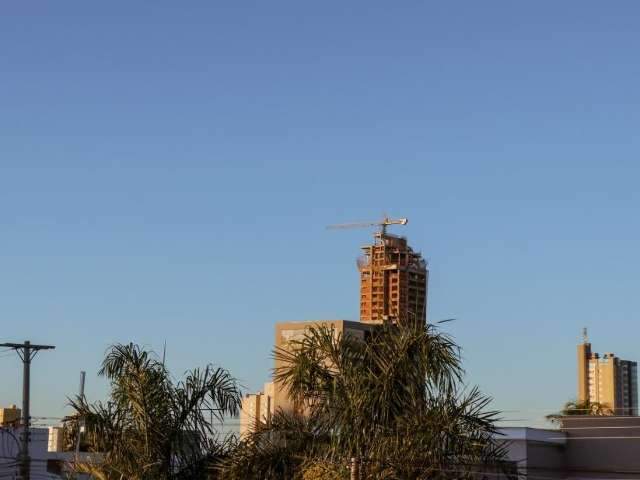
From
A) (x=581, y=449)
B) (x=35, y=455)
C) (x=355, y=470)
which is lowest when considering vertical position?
(x=35, y=455)

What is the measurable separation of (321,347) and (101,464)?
678 cm

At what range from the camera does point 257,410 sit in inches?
3041

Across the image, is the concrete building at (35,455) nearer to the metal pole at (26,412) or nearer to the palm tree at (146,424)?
the metal pole at (26,412)

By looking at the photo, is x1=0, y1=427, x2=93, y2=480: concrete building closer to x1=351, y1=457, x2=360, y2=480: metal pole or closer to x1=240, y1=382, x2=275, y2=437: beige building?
x1=240, y1=382, x2=275, y2=437: beige building

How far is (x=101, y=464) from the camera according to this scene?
34.1 metres

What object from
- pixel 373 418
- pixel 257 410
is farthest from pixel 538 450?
pixel 257 410

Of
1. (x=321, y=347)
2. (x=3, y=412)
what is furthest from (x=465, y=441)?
(x=3, y=412)

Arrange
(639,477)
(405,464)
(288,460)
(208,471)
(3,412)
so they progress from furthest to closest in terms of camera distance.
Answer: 1. (3,412)
2. (639,477)
3. (208,471)
4. (288,460)
5. (405,464)

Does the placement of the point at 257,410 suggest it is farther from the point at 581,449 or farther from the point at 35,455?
the point at 581,449

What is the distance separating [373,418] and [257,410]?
46189mm

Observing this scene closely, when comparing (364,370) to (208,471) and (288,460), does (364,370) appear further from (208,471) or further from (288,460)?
(208,471)

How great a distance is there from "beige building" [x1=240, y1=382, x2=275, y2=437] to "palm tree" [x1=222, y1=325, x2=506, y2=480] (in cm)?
91

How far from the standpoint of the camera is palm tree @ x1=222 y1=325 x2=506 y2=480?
1214 inches

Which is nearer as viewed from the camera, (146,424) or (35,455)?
(146,424)
